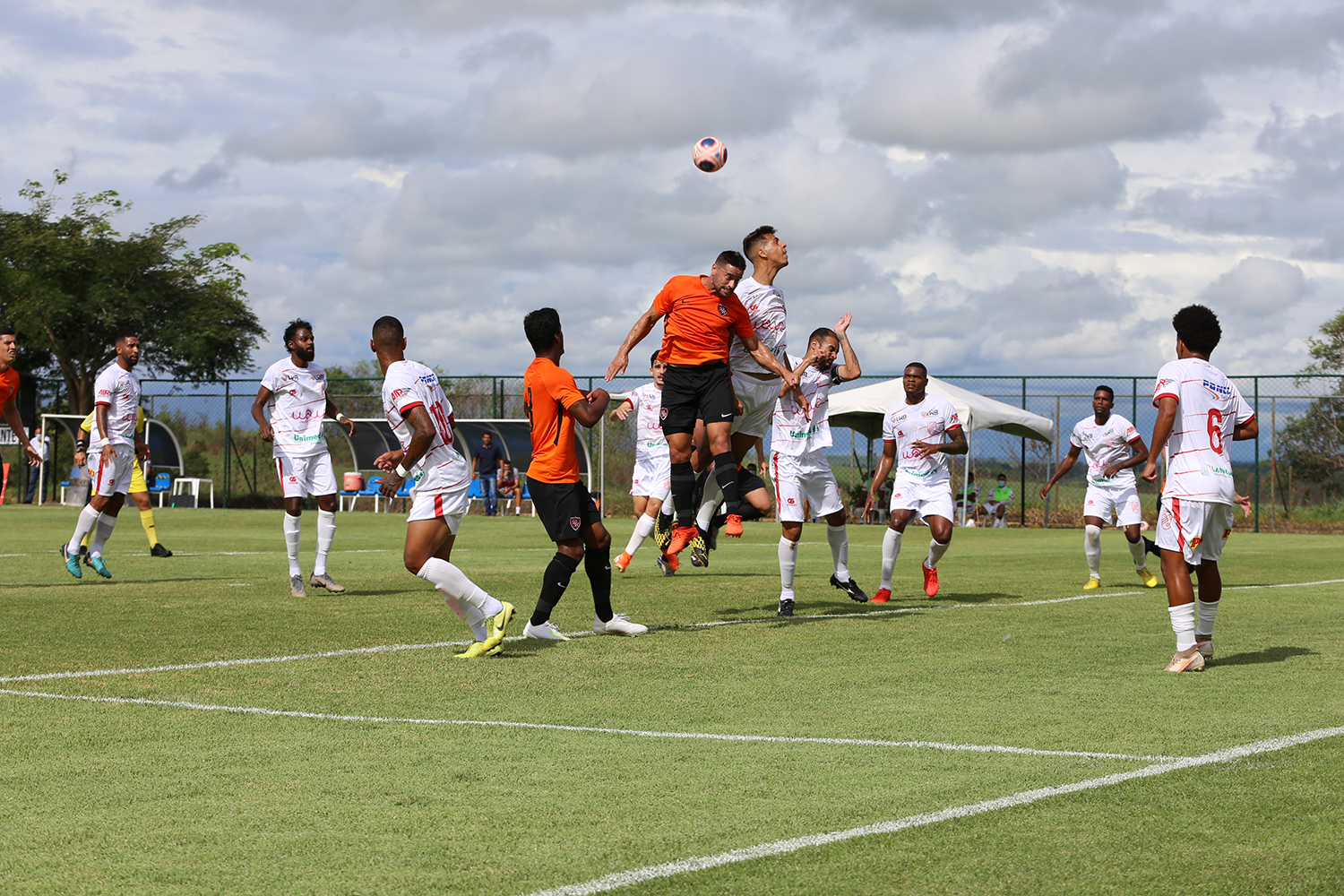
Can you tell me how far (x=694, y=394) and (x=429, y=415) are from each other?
2218 millimetres

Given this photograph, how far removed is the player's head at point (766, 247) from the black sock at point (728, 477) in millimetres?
1647

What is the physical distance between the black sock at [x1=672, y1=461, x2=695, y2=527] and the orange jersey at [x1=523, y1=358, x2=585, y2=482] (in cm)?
125

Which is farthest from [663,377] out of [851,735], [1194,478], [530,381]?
[851,735]

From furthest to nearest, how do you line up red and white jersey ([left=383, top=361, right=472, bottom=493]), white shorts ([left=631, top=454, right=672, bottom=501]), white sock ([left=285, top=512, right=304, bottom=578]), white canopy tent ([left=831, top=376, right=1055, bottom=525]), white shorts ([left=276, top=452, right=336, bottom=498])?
1. white canopy tent ([left=831, top=376, right=1055, bottom=525])
2. white shorts ([left=631, top=454, right=672, bottom=501])
3. white shorts ([left=276, top=452, right=336, bottom=498])
4. white sock ([left=285, top=512, right=304, bottom=578])
5. red and white jersey ([left=383, top=361, right=472, bottom=493])

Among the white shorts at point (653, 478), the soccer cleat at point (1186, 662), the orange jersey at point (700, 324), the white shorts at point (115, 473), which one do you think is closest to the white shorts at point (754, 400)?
the orange jersey at point (700, 324)

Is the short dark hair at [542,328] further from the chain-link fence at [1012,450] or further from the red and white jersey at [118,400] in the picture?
the chain-link fence at [1012,450]

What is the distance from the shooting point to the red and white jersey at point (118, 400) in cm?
1367

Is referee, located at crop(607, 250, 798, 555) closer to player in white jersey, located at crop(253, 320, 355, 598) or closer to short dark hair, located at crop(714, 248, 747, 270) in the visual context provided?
short dark hair, located at crop(714, 248, 747, 270)

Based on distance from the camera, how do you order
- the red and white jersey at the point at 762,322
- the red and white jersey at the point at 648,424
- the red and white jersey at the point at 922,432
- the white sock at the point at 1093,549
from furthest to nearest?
the red and white jersey at the point at 648,424
the white sock at the point at 1093,549
the red and white jersey at the point at 922,432
the red and white jersey at the point at 762,322

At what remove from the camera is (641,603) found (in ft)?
37.9

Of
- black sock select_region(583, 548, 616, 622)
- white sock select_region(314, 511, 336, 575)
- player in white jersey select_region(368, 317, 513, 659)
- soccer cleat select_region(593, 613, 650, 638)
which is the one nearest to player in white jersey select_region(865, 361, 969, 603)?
soccer cleat select_region(593, 613, 650, 638)

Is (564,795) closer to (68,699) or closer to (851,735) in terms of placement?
(851,735)

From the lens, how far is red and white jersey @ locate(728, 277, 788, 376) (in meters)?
10.2

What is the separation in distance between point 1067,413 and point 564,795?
29.7m
